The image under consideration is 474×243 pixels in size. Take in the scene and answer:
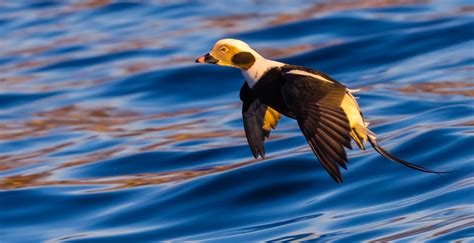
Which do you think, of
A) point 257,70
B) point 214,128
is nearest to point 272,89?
point 257,70

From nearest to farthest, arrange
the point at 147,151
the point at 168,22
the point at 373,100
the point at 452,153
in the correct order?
the point at 452,153, the point at 147,151, the point at 373,100, the point at 168,22

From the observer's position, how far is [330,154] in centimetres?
574

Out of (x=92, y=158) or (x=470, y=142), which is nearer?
(x=470, y=142)

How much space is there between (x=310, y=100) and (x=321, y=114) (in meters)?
0.10

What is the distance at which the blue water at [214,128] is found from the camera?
315 inches

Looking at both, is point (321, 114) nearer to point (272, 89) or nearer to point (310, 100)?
point (310, 100)

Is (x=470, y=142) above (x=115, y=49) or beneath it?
beneath

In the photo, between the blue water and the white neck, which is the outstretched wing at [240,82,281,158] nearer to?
the white neck

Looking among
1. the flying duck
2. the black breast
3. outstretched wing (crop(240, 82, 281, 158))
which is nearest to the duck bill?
the flying duck

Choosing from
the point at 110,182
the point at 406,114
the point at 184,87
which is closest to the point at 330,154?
the point at 110,182

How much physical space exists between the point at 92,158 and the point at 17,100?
308cm

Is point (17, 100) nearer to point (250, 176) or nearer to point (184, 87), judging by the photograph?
point (184, 87)

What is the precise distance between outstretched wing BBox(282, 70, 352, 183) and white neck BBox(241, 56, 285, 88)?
19 centimetres

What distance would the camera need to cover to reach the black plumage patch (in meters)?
6.51
